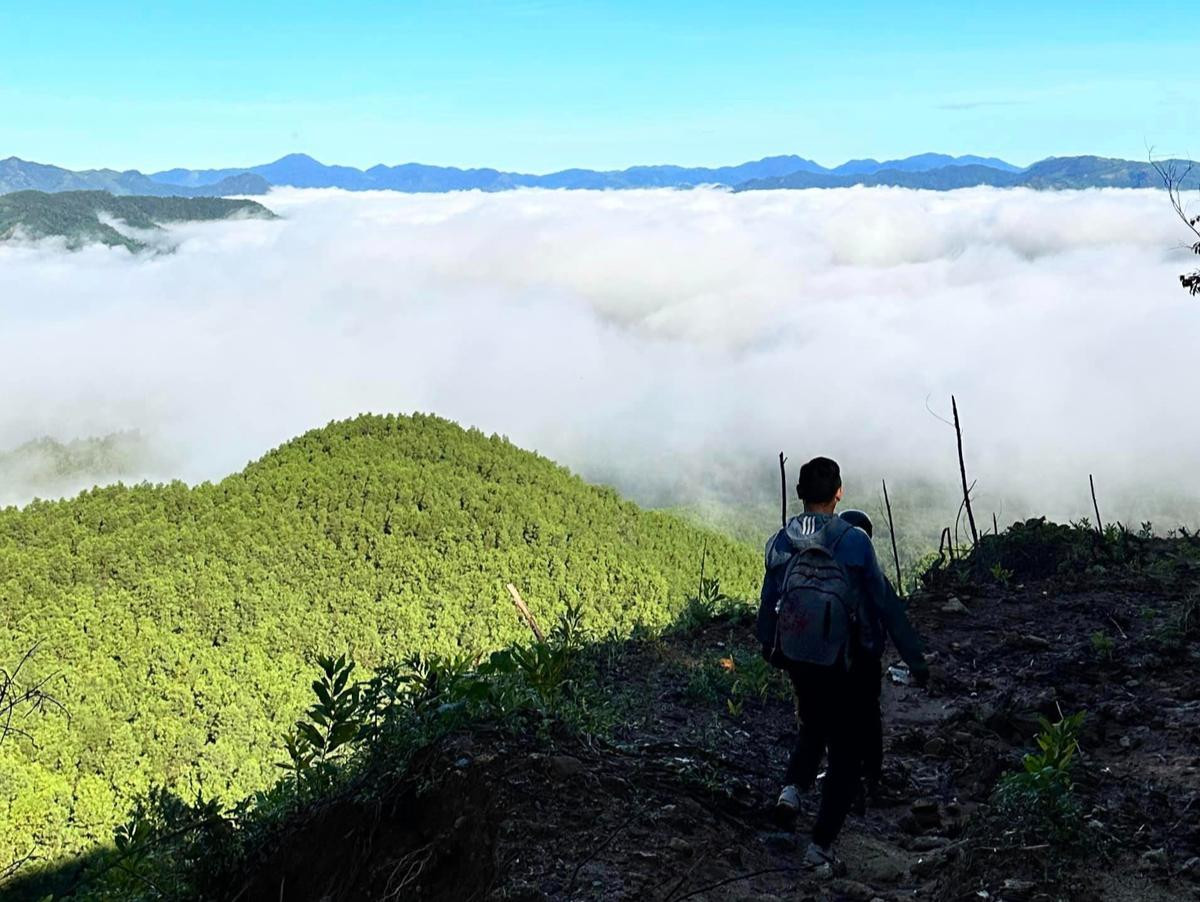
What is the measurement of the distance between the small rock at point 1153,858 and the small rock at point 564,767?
2364 millimetres

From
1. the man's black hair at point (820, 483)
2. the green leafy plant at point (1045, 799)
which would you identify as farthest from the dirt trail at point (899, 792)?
the man's black hair at point (820, 483)

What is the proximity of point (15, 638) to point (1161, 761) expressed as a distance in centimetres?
6908

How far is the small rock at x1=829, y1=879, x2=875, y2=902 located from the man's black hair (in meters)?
1.63

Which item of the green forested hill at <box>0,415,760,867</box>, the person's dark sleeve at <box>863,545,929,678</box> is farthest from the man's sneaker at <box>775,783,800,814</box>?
the green forested hill at <box>0,415,760,867</box>

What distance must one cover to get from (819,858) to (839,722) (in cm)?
59

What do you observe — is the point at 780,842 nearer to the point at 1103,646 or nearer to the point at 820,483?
the point at 820,483

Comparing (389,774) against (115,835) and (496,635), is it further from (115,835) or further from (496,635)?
(496,635)

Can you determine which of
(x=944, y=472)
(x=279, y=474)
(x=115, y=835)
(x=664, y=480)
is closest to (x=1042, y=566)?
(x=115, y=835)

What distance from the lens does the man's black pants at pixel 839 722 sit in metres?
4.22

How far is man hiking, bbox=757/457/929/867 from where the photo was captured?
4.16 meters

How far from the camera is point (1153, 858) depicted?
152 inches

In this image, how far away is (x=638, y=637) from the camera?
27.2ft

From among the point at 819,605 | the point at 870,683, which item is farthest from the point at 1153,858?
the point at 819,605

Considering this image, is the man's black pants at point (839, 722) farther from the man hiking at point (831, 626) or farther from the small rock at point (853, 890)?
the small rock at point (853, 890)
